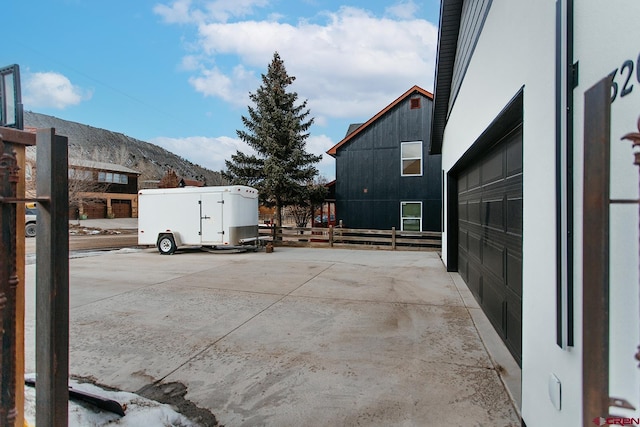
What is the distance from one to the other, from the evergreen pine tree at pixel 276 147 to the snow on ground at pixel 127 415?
13930 millimetres

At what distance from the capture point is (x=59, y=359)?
156cm

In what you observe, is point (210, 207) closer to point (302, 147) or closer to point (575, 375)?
point (302, 147)

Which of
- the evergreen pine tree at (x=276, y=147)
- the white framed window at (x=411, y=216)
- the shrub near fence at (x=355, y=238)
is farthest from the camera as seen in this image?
the evergreen pine tree at (x=276, y=147)

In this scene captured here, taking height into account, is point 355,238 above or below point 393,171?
below

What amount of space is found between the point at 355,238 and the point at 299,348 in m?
10.3

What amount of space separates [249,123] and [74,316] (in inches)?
558

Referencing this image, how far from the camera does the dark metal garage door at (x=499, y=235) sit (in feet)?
10.9

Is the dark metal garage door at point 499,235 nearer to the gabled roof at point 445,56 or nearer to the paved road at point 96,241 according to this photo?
the gabled roof at point 445,56

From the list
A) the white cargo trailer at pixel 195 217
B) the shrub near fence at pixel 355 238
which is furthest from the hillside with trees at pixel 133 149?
the shrub near fence at pixel 355 238

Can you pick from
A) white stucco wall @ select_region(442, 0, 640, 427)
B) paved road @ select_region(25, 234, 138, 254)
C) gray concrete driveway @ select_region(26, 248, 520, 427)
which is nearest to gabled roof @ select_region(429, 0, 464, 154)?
white stucco wall @ select_region(442, 0, 640, 427)

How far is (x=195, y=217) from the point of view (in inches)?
486

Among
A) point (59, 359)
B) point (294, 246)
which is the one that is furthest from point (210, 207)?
point (59, 359)

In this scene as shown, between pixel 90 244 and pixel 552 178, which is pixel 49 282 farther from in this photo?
pixel 90 244

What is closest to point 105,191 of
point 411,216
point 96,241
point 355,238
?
point 96,241
